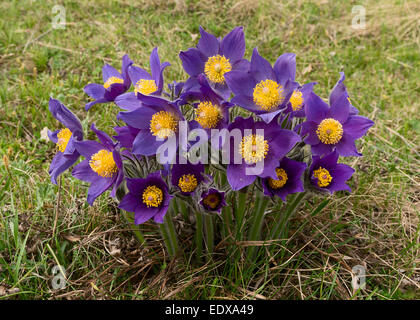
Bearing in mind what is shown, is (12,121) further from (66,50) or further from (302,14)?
(302,14)

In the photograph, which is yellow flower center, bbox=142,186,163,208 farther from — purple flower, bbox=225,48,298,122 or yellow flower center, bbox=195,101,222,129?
purple flower, bbox=225,48,298,122

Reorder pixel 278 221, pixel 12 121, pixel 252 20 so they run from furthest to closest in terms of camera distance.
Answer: pixel 252 20 → pixel 12 121 → pixel 278 221

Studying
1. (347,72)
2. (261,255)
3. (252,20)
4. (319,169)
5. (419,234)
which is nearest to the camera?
(319,169)

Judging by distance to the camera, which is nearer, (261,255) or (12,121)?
(261,255)

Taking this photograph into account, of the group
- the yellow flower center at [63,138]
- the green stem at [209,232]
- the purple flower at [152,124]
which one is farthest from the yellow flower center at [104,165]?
the green stem at [209,232]

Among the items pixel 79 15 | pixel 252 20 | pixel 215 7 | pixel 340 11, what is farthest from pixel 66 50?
pixel 340 11

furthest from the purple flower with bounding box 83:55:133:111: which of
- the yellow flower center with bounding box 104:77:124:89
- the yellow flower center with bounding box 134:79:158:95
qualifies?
the yellow flower center with bounding box 134:79:158:95
